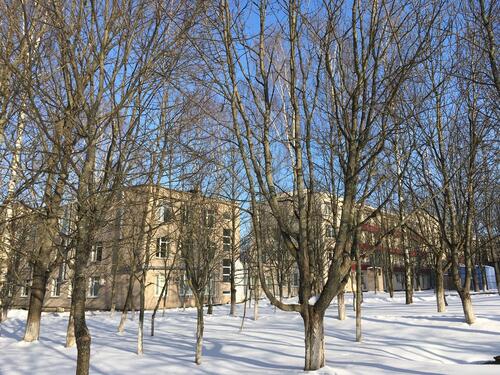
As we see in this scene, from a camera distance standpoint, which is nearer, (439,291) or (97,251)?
(97,251)

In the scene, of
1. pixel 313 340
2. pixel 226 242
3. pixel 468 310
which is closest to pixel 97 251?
pixel 313 340

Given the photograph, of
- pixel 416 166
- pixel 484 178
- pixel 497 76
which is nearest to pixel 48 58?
pixel 497 76

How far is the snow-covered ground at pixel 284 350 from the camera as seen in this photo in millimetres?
8117

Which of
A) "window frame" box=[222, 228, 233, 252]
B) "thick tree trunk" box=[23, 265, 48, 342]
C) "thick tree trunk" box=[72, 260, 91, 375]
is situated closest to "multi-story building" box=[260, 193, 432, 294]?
"window frame" box=[222, 228, 233, 252]

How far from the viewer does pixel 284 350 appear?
10.2 metres

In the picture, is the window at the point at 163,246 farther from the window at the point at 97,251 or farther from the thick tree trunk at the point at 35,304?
the thick tree trunk at the point at 35,304

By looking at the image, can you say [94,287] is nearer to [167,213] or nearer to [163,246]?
[163,246]

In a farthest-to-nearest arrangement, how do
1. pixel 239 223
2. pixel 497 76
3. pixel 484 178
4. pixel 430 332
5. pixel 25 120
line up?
1. pixel 239 223
2. pixel 484 178
3. pixel 430 332
4. pixel 497 76
5. pixel 25 120

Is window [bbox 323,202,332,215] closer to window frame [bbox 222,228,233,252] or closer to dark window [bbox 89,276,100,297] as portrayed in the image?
window frame [bbox 222,228,233,252]

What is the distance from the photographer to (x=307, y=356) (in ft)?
22.0

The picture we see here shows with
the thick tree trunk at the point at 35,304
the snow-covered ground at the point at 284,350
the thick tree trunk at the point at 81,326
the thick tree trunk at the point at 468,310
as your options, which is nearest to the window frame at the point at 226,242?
the snow-covered ground at the point at 284,350

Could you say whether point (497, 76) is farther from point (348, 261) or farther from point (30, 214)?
point (30, 214)

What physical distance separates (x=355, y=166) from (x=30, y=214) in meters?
4.71

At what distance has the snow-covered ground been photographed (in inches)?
320
